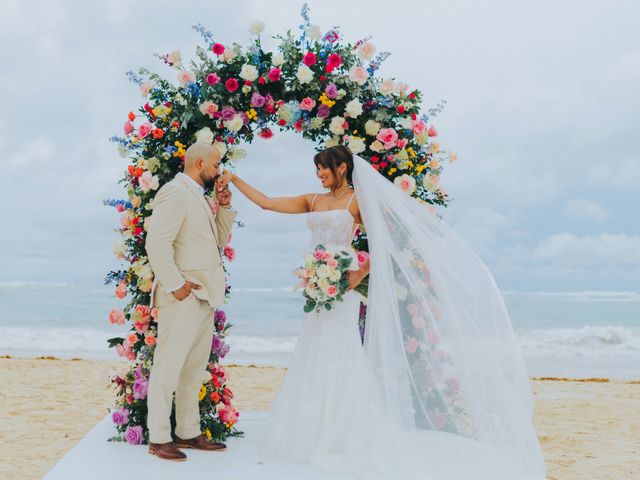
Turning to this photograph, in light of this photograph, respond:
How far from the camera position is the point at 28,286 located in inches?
1319

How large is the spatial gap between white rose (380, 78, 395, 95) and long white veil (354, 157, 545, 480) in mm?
1210

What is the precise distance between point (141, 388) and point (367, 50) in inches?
138

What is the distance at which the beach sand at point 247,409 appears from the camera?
22.0ft

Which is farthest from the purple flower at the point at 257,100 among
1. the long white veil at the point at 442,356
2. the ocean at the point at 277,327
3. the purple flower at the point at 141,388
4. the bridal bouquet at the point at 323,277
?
the ocean at the point at 277,327

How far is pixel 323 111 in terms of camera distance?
5832mm

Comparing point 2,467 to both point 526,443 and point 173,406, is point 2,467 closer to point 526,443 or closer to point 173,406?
point 173,406

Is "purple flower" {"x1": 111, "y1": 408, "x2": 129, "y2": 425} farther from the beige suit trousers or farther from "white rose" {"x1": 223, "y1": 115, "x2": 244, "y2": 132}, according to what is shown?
"white rose" {"x1": 223, "y1": 115, "x2": 244, "y2": 132}

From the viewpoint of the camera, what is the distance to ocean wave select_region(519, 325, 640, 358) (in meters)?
19.1

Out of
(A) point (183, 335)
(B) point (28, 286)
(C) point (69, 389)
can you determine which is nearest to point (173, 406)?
(A) point (183, 335)

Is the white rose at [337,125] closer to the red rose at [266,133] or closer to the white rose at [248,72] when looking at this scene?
the red rose at [266,133]

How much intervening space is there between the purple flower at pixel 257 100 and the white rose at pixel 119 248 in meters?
1.62

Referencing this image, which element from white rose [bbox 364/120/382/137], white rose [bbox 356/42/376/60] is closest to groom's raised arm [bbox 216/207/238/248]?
white rose [bbox 364/120/382/137]

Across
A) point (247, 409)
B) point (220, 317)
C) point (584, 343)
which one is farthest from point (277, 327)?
point (220, 317)

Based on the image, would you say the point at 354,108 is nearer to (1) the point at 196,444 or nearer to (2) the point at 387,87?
(2) the point at 387,87
